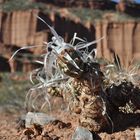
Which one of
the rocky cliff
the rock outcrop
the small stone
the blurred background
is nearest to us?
the small stone

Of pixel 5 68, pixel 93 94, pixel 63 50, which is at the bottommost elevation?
pixel 5 68

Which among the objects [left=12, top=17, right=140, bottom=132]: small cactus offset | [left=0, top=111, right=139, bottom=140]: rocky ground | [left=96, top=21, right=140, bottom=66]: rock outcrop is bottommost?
[left=96, top=21, right=140, bottom=66]: rock outcrop

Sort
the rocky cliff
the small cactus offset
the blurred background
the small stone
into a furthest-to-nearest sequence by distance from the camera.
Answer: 1. the rocky cliff
2. the blurred background
3. the small stone
4. the small cactus offset

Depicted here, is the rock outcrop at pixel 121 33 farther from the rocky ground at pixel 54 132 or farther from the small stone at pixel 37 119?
the rocky ground at pixel 54 132

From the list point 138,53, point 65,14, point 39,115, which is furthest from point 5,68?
point 39,115

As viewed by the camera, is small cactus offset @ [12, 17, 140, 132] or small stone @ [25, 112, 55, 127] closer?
small cactus offset @ [12, 17, 140, 132]

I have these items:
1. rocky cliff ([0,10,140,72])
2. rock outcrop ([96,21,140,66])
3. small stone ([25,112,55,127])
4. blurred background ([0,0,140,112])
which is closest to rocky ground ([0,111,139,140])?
small stone ([25,112,55,127])

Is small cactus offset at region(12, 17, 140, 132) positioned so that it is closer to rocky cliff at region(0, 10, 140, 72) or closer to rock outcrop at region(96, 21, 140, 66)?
rocky cliff at region(0, 10, 140, 72)

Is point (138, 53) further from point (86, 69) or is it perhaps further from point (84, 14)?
point (86, 69)

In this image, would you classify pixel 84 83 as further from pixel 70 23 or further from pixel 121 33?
pixel 70 23
